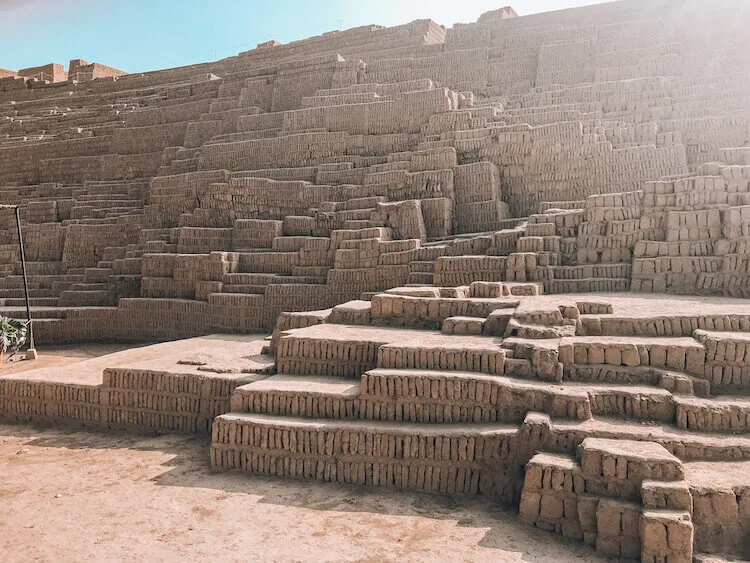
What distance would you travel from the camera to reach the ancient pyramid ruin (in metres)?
5.47

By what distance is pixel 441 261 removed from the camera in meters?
10.1

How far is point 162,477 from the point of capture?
244 inches

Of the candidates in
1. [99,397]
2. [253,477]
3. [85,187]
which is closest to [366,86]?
[85,187]

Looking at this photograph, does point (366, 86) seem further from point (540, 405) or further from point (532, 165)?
point (540, 405)

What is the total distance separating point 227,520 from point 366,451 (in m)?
1.39

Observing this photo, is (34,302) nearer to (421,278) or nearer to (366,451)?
(421,278)

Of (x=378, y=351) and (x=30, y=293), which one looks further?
(x=30, y=293)

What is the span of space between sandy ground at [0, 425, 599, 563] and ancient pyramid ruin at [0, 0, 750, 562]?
0.30 m

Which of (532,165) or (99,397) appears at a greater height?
(532,165)

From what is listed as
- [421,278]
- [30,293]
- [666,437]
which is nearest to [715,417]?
[666,437]

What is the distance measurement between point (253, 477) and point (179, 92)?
1798 cm

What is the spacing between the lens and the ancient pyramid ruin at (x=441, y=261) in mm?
5469

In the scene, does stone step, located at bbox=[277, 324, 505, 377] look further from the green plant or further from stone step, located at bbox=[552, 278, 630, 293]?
the green plant

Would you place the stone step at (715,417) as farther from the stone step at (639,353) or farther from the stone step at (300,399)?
the stone step at (300,399)
